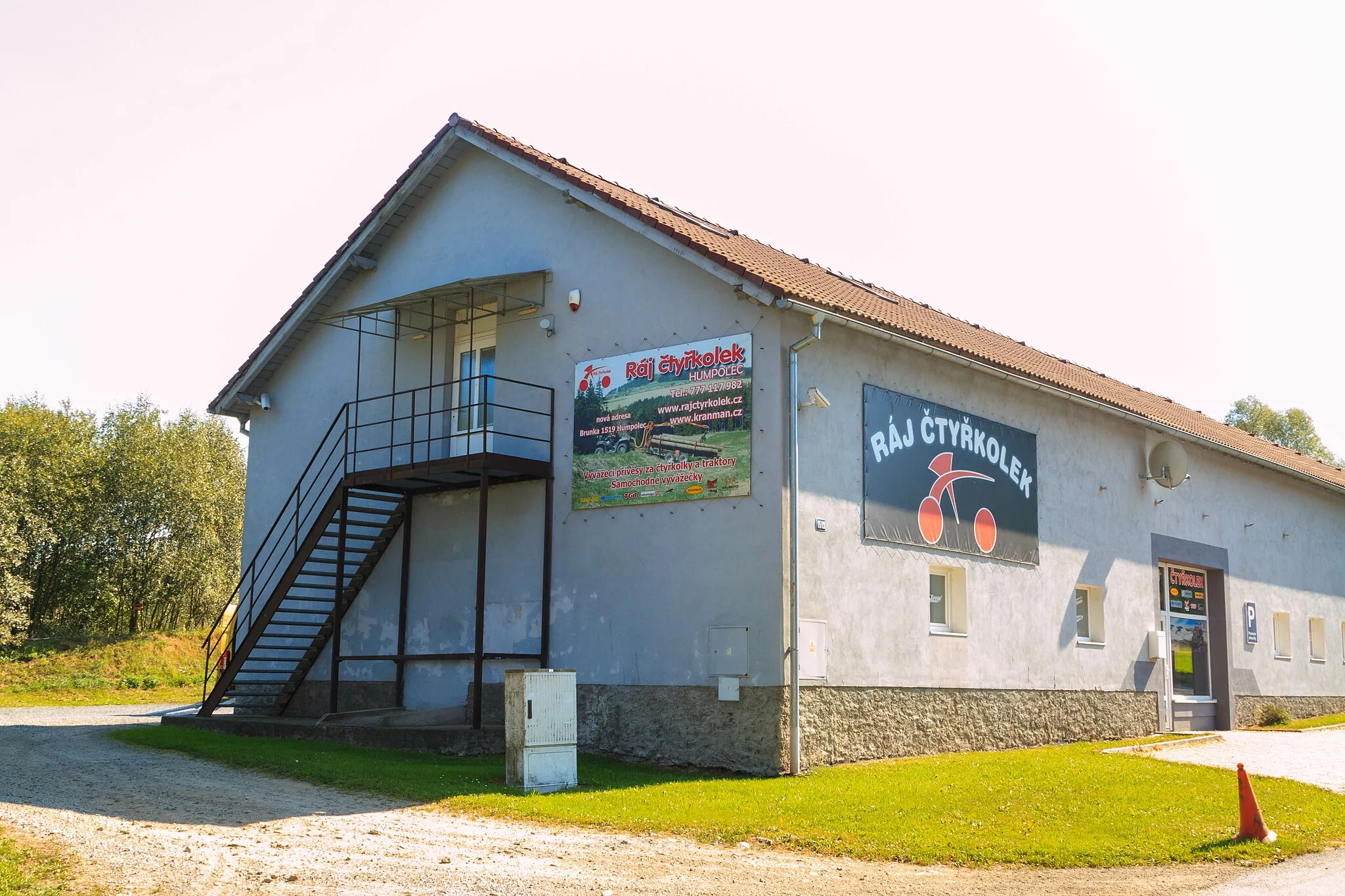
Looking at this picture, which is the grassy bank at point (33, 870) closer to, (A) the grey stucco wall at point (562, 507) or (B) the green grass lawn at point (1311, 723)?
(A) the grey stucco wall at point (562, 507)

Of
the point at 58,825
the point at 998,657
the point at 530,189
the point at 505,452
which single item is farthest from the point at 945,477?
the point at 58,825

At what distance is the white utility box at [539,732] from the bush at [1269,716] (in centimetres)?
1757

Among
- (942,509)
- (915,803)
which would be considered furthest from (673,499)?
(915,803)

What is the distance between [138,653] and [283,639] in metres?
16.9

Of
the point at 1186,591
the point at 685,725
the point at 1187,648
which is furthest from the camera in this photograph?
the point at 1186,591

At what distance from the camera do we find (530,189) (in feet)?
58.8

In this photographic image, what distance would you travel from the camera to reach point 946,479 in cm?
1698

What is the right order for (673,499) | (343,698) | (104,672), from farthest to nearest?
(104,672)
(343,698)
(673,499)

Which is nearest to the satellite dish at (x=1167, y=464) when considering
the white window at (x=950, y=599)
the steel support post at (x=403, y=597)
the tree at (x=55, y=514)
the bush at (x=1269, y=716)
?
the bush at (x=1269, y=716)

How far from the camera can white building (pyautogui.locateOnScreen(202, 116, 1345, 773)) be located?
1470cm

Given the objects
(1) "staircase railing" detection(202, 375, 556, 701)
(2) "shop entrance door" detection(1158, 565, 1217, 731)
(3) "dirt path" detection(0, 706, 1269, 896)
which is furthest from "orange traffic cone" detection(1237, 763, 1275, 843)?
A: (2) "shop entrance door" detection(1158, 565, 1217, 731)

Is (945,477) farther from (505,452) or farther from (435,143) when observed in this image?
(435,143)

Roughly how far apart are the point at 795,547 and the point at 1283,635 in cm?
1684

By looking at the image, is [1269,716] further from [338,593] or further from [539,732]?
[338,593]
